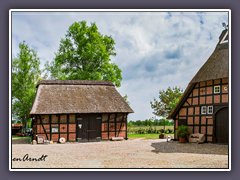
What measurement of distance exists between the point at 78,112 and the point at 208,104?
4486 millimetres

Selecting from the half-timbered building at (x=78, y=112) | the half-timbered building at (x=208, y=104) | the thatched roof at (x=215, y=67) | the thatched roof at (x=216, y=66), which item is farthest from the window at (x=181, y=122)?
the thatched roof at (x=216, y=66)

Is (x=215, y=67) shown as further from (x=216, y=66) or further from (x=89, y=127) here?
(x=89, y=127)

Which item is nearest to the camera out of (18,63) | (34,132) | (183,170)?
(183,170)

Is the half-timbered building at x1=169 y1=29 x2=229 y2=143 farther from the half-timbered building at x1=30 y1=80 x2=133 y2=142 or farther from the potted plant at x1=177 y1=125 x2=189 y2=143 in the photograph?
the half-timbered building at x1=30 y1=80 x2=133 y2=142

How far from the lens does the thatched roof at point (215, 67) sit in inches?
294

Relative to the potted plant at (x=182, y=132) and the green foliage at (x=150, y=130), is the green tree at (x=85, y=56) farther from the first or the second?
the potted plant at (x=182, y=132)

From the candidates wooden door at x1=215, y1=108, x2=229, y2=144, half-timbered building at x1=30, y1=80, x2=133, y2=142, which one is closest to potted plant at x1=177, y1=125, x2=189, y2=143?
wooden door at x1=215, y1=108, x2=229, y2=144

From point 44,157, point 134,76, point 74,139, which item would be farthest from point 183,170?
point 74,139

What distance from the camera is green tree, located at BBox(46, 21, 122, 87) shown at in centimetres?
775

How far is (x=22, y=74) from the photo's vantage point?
7.68 meters

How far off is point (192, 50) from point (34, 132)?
6.20 m

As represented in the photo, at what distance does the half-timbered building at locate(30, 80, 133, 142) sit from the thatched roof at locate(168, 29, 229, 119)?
218cm
